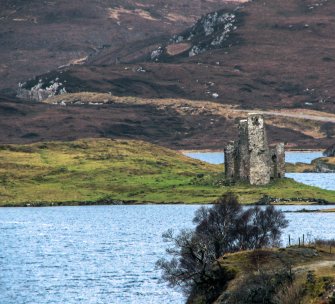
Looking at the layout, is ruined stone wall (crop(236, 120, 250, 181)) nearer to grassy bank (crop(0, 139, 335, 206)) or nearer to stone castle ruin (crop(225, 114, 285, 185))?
stone castle ruin (crop(225, 114, 285, 185))

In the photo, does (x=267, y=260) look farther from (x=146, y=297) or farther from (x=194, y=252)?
(x=146, y=297)

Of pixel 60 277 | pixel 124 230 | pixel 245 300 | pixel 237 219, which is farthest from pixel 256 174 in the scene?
pixel 245 300

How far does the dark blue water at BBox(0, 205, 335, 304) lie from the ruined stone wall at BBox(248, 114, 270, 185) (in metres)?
9.43

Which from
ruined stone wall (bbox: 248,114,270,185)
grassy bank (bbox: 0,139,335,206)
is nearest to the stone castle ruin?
ruined stone wall (bbox: 248,114,270,185)

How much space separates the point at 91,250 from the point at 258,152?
4350 centimetres

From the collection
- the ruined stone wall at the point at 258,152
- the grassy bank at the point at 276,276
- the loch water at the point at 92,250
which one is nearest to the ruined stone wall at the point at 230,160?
the ruined stone wall at the point at 258,152

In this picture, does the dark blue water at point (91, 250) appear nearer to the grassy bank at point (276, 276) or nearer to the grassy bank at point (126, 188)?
the grassy bank at point (126, 188)

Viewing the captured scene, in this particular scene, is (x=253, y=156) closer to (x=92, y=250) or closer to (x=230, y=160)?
(x=230, y=160)

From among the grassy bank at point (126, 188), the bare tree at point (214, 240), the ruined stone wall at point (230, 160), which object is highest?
the bare tree at point (214, 240)

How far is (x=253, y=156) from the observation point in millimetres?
158875

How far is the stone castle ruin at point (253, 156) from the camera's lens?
157 m

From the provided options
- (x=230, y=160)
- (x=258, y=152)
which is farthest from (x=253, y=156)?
(x=230, y=160)

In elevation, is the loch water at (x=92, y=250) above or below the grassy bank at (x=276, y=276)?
below

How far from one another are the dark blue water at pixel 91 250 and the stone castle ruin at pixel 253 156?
8688mm
